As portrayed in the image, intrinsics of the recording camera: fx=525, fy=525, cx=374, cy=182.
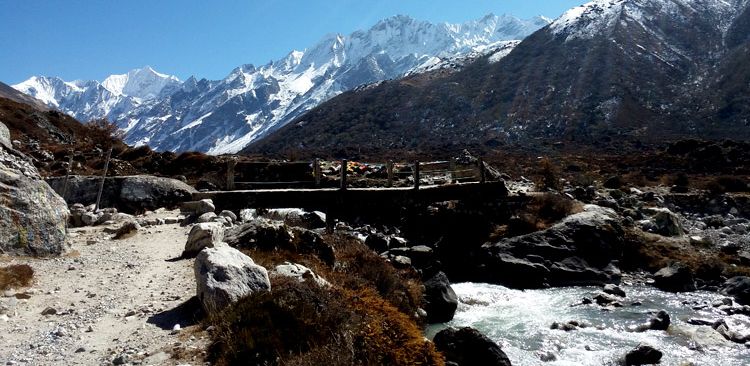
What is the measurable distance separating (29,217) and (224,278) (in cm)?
595

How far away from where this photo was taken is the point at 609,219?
2267 cm

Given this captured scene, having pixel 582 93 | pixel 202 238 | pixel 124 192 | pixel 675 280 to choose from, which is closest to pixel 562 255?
pixel 675 280

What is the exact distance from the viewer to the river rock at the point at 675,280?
60.4 feet

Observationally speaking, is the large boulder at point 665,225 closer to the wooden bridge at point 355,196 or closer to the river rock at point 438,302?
the wooden bridge at point 355,196

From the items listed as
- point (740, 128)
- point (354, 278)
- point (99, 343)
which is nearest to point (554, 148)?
point (740, 128)

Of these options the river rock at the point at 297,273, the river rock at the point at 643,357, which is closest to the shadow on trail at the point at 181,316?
the river rock at the point at 297,273

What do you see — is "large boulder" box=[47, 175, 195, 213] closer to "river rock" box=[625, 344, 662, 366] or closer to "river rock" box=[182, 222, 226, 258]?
"river rock" box=[182, 222, 226, 258]

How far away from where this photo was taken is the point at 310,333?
7.23 m

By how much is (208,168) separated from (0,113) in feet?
96.5

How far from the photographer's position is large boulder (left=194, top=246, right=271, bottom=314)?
795 cm

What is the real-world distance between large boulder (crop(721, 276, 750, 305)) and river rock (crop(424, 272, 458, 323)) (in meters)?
9.34

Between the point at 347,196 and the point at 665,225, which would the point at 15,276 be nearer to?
the point at 347,196

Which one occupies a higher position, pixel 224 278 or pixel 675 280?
pixel 224 278

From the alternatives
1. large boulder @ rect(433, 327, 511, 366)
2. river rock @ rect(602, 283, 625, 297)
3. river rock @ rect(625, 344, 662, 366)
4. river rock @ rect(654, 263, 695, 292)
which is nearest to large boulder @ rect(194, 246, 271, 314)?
large boulder @ rect(433, 327, 511, 366)
